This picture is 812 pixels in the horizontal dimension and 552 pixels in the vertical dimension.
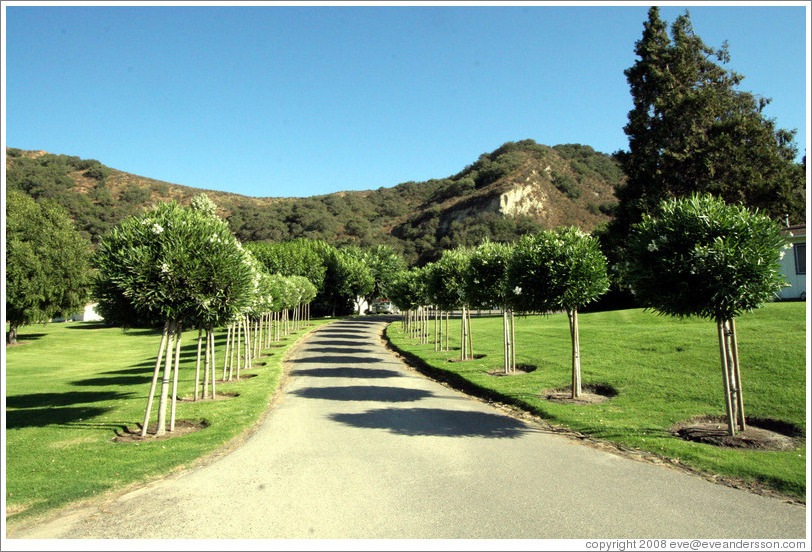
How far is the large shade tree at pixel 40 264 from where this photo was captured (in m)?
34.1

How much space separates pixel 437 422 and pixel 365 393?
4376 mm

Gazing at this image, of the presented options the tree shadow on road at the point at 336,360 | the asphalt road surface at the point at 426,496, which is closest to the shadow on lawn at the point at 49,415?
the asphalt road surface at the point at 426,496

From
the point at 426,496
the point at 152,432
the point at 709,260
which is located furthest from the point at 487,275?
the point at 426,496

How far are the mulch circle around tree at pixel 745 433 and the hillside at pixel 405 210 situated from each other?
66.8 metres

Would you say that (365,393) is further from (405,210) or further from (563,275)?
(405,210)

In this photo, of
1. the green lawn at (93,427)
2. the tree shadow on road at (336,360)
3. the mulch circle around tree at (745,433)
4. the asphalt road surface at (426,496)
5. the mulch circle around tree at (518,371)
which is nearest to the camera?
the asphalt road surface at (426,496)

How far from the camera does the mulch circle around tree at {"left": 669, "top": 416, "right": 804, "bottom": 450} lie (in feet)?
27.9

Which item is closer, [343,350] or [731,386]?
[731,386]

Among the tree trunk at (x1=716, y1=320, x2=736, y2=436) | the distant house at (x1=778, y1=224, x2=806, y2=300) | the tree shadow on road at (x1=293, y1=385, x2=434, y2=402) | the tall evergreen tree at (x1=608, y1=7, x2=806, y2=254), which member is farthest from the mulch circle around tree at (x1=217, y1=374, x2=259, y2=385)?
the distant house at (x1=778, y1=224, x2=806, y2=300)

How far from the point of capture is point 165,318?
10.6 meters

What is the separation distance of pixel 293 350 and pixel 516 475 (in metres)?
22.4

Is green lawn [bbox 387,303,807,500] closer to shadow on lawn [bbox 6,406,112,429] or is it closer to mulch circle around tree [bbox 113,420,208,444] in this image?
mulch circle around tree [bbox 113,420,208,444]

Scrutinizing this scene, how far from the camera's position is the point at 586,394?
13.4 meters
